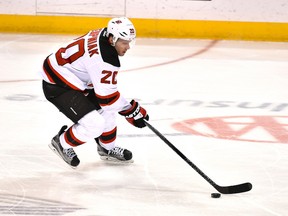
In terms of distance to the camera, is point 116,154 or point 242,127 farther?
point 242,127

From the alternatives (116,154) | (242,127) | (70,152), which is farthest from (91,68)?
(242,127)

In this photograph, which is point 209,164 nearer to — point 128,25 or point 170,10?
point 128,25

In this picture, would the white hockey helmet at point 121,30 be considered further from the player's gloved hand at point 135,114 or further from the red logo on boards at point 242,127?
the red logo on boards at point 242,127

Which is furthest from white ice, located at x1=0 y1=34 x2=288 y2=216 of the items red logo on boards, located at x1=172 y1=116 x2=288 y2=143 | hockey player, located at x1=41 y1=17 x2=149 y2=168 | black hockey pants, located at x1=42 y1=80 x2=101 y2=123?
black hockey pants, located at x1=42 y1=80 x2=101 y2=123

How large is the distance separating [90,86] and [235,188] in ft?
3.32

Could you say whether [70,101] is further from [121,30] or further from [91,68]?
[121,30]

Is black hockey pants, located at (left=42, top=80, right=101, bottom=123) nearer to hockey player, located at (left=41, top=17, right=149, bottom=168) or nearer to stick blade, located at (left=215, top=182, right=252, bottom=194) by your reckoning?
hockey player, located at (left=41, top=17, right=149, bottom=168)

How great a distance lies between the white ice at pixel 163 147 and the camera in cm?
355

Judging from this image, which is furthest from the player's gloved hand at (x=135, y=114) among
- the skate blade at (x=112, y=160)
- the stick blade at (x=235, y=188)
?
the stick blade at (x=235, y=188)

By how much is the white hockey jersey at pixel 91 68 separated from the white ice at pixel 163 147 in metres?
0.44

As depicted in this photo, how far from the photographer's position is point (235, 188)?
369 cm

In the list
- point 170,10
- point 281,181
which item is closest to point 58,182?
point 281,181

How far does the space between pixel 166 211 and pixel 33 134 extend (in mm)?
1679

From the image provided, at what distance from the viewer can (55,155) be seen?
173 inches
